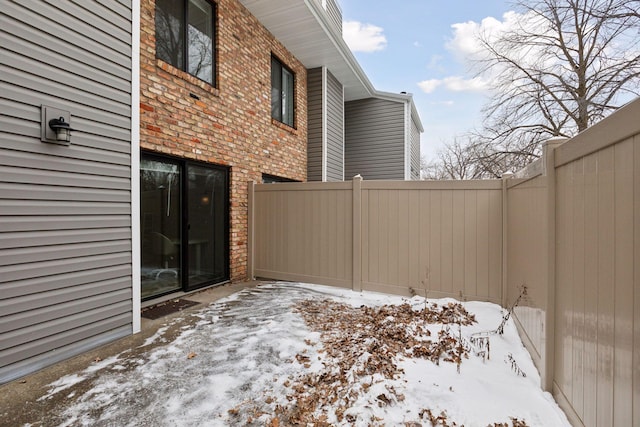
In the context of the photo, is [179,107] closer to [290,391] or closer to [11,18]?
[11,18]

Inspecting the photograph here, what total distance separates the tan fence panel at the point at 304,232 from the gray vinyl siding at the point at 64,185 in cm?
269

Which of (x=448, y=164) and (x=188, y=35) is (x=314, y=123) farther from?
(x=448, y=164)

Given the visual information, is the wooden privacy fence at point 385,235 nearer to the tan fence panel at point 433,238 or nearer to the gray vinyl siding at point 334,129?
the tan fence panel at point 433,238

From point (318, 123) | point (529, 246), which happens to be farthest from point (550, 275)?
point (318, 123)

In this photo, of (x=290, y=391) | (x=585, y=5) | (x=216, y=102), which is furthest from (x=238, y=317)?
(x=585, y=5)

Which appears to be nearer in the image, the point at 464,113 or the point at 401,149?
the point at 401,149

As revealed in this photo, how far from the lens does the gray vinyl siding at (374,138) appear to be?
9.77 meters

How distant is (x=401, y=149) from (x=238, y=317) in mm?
7523

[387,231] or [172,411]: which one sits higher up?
[387,231]

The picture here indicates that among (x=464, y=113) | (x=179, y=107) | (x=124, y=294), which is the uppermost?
(x=464, y=113)

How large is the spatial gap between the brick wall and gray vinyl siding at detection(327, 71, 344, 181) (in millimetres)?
1055

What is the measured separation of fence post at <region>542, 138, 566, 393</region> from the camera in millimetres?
2055

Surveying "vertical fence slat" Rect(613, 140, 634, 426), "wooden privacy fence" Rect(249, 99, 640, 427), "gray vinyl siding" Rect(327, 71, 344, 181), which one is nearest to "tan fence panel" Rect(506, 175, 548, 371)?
"wooden privacy fence" Rect(249, 99, 640, 427)

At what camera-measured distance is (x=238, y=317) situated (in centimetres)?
377
